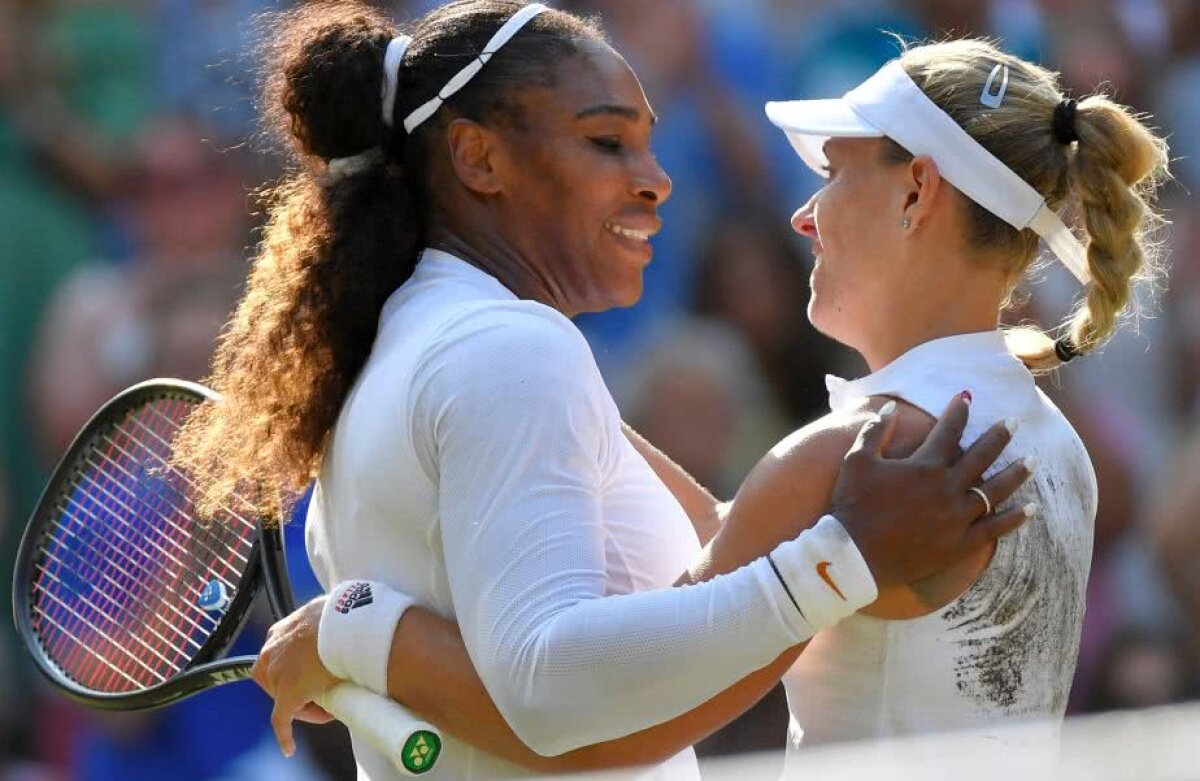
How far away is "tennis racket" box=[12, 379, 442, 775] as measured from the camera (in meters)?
2.87

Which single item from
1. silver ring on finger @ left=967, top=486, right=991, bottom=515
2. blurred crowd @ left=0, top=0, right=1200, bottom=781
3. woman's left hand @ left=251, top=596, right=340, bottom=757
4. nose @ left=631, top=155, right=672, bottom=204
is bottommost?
blurred crowd @ left=0, top=0, right=1200, bottom=781

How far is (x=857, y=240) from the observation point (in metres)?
2.43

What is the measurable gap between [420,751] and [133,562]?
3.57ft

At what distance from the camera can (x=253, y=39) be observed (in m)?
4.65

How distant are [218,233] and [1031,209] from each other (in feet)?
8.88

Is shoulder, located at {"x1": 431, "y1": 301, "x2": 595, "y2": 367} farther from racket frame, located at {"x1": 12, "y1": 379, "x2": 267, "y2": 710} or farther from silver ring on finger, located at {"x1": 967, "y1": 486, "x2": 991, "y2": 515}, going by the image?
racket frame, located at {"x1": 12, "y1": 379, "x2": 267, "y2": 710}

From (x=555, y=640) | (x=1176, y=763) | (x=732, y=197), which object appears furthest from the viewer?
(x=732, y=197)

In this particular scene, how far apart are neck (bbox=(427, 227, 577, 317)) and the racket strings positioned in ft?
2.17

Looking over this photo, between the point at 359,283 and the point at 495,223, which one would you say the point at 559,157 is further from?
the point at 359,283

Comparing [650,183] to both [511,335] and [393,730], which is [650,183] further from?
[393,730]

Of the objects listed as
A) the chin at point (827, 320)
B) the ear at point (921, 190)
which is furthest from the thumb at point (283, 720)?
the ear at point (921, 190)

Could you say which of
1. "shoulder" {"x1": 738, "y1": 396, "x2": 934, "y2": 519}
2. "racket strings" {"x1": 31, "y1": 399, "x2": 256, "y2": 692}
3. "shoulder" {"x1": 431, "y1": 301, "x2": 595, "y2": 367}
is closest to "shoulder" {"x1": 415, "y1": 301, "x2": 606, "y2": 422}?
"shoulder" {"x1": 431, "y1": 301, "x2": 595, "y2": 367}

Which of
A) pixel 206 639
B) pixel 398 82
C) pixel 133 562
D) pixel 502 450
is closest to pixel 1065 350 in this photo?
pixel 502 450

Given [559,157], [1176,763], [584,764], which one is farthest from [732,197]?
[1176,763]
